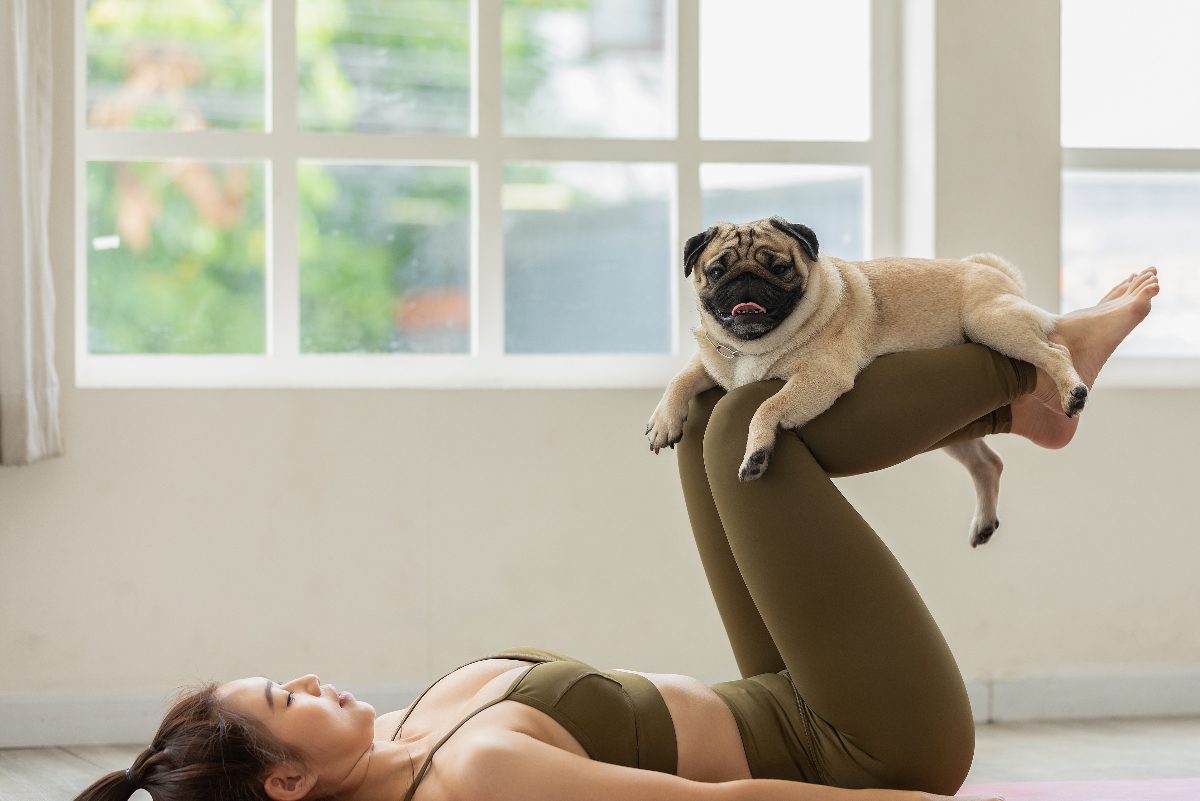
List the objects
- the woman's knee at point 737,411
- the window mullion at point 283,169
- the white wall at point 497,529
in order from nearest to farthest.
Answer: the woman's knee at point 737,411
the white wall at point 497,529
the window mullion at point 283,169

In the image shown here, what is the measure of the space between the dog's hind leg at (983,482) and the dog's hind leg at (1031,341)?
29 centimetres

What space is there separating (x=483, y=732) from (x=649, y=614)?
61.2 inches

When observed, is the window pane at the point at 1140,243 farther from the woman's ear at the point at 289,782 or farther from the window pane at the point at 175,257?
the woman's ear at the point at 289,782

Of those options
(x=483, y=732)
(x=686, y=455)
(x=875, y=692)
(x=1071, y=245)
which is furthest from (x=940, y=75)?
(x=483, y=732)

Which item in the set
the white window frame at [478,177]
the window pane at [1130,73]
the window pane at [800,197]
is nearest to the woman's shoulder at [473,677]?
the white window frame at [478,177]

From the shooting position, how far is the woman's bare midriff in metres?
1.34

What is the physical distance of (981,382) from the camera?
1534 mm

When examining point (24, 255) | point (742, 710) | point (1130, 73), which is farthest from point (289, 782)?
point (1130, 73)

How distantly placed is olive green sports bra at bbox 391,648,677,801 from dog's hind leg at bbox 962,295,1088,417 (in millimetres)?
680

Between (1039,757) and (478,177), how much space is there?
1897 mm

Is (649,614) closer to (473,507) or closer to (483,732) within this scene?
(473,507)

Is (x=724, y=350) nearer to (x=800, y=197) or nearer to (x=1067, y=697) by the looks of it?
(x=800, y=197)

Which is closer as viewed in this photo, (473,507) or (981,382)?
(981,382)

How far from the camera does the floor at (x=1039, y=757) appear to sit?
2322 millimetres
